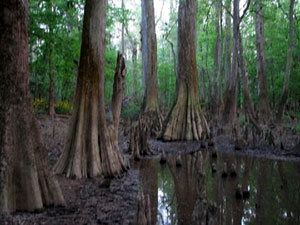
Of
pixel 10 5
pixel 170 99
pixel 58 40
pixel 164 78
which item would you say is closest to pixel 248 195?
pixel 10 5

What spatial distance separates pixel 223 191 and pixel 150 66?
9.06 metres

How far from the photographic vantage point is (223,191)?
5.20 meters

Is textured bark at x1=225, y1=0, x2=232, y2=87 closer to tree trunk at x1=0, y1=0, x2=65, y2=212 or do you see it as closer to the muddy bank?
the muddy bank

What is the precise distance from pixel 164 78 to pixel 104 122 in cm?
2132

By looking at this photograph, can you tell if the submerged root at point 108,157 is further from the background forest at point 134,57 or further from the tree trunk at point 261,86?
the tree trunk at point 261,86

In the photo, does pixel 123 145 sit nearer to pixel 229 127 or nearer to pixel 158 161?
pixel 158 161

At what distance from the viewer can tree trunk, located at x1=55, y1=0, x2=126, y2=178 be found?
5.63m

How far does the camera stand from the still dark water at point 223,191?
405cm

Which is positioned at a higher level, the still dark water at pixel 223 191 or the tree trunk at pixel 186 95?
the tree trunk at pixel 186 95

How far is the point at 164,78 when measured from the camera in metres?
27.1

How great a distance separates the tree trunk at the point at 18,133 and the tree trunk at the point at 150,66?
842cm

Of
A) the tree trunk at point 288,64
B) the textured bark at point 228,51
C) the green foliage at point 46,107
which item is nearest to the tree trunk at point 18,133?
the tree trunk at point 288,64

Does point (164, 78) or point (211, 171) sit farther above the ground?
point (164, 78)

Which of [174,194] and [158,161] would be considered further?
[158,161]
